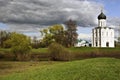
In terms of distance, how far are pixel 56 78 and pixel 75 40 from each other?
296 feet

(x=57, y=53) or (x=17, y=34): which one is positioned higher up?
(x=17, y=34)

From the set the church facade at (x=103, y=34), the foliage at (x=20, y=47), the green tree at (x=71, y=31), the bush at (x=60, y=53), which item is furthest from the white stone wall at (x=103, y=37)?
the bush at (x=60, y=53)

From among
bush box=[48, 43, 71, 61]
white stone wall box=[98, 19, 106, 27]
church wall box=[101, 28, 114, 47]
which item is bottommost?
bush box=[48, 43, 71, 61]

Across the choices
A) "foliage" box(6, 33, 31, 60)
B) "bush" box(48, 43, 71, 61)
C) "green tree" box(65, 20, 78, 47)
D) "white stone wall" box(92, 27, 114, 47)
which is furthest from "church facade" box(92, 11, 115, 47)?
"bush" box(48, 43, 71, 61)

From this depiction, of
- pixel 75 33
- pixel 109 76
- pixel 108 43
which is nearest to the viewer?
pixel 109 76

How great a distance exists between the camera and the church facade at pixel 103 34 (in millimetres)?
117438

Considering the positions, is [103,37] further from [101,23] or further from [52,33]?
[52,33]

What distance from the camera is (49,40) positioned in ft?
374

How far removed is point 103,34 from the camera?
390 ft

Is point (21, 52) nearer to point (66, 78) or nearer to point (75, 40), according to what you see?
point (75, 40)

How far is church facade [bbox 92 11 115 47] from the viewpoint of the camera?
117 metres

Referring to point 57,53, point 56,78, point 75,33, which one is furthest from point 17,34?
point 56,78

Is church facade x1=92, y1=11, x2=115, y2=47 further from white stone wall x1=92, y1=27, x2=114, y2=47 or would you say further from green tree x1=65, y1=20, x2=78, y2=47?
green tree x1=65, y1=20, x2=78, y2=47

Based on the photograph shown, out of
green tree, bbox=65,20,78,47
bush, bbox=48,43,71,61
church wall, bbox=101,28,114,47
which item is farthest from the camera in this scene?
church wall, bbox=101,28,114,47
